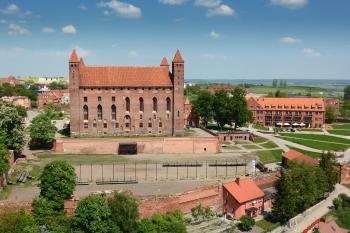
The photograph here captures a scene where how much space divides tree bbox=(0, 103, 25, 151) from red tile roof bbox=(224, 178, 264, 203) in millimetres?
31327

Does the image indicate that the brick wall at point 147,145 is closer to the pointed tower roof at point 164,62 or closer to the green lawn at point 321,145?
the pointed tower roof at point 164,62

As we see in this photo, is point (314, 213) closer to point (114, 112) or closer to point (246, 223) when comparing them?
point (246, 223)

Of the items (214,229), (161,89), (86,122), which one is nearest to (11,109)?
(86,122)

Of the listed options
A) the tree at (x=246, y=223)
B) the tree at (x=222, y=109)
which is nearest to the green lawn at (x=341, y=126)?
the tree at (x=222, y=109)

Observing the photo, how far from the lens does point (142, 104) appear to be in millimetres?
75250

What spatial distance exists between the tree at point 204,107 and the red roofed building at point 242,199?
38517 millimetres

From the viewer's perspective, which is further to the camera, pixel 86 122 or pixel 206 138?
pixel 86 122

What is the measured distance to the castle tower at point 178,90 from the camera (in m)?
74.3

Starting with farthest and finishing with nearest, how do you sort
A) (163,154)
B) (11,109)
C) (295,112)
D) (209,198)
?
1. (295,112)
2. (163,154)
3. (11,109)
4. (209,198)

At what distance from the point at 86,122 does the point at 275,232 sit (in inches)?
1731

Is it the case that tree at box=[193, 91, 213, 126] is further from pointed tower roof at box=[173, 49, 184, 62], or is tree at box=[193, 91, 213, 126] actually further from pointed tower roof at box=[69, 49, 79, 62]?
pointed tower roof at box=[69, 49, 79, 62]

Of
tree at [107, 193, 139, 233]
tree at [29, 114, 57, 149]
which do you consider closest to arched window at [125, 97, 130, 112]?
tree at [29, 114, 57, 149]

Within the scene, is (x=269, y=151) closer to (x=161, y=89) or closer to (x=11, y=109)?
(x=161, y=89)

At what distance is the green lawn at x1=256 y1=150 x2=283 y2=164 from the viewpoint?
65700 mm
